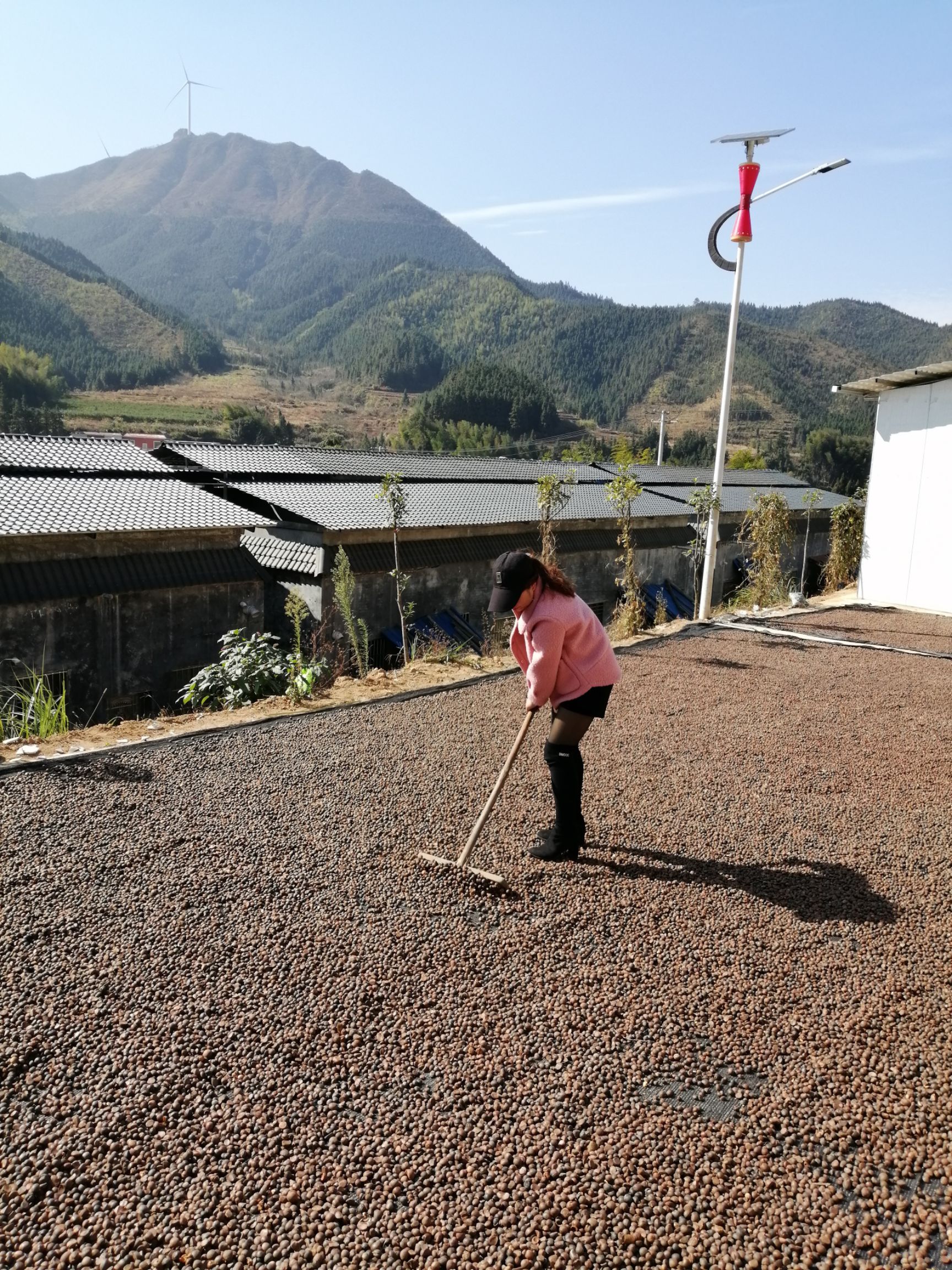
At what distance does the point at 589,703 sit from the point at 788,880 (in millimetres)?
1396

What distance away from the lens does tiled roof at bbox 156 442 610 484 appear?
18250 millimetres

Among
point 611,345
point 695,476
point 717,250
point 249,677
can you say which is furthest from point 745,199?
point 611,345

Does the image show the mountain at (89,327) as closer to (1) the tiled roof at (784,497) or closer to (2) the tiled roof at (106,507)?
(1) the tiled roof at (784,497)

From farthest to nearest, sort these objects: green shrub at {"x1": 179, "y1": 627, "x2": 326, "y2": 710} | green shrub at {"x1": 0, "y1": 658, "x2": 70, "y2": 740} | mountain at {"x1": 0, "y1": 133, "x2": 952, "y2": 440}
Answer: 1. mountain at {"x1": 0, "y1": 133, "x2": 952, "y2": 440}
2. green shrub at {"x1": 179, "y1": 627, "x2": 326, "y2": 710}
3. green shrub at {"x1": 0, "y1": 658, "x2": 70, "y2": 740}

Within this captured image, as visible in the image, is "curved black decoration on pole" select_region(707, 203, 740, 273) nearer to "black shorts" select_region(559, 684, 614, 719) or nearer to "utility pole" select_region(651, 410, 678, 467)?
"black shorts" select_region(559, 684, 614, 719)

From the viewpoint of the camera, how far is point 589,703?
436 cm

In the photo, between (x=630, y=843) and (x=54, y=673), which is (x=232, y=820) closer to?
(x=630, y=843)

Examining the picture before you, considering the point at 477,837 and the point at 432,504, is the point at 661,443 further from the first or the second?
the point at 477,837

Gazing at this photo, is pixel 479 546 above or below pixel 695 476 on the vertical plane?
below

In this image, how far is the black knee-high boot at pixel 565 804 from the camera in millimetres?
4402

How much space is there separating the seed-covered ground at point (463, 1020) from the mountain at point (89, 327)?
3992 inches

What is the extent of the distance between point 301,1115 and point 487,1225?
2.30 feet

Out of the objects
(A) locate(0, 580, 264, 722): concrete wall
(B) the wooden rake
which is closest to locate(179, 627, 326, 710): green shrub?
(A) locate(0, 580, 264, 722): concrete wall

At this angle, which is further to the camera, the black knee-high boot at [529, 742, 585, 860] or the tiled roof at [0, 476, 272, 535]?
the tiled roof at [0, 476, 272, 535]
